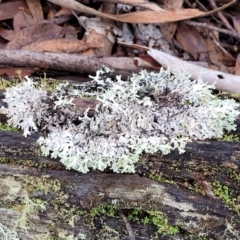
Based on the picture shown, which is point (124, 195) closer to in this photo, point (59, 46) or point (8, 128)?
point (8, 128)

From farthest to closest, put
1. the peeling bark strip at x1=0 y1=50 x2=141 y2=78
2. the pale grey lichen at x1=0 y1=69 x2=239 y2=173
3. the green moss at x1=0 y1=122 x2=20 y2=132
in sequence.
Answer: the peeling bark strip at x1=0 y1=50 x2=141 y2=78 < the green moss at x1=0 y1=122 x2=20 y2=132 < the pale grey lichen at x1=0 y1=69 x2=239 y2=173

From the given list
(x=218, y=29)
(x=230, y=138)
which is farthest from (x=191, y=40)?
(x=230, y=138)

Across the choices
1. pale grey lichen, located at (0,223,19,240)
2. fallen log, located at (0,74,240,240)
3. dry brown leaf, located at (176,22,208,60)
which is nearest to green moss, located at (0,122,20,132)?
fallen log, located at (0,74,240,240)

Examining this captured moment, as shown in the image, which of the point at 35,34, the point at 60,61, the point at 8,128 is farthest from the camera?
the point at 35,34

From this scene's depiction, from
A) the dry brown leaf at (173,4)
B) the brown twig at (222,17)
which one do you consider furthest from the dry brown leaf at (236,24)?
the dry brown leaf at (173,4)

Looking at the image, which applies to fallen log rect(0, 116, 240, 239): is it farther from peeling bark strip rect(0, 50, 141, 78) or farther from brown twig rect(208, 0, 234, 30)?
brown twig rect(208, 0, 234, 30)

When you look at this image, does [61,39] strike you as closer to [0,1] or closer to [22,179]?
[0,1]
